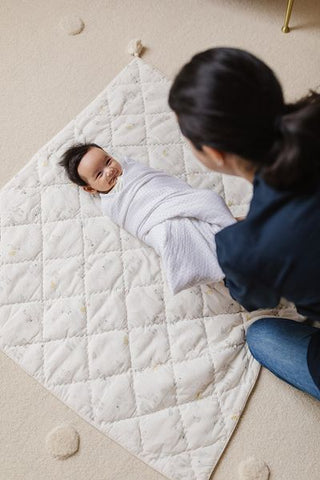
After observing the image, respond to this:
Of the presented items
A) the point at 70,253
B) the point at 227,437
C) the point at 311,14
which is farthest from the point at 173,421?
the point at 311,14

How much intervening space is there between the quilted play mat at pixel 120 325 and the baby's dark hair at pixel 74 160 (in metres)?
0.05

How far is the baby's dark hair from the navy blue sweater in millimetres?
544

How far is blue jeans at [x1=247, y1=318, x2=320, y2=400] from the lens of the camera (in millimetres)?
1127

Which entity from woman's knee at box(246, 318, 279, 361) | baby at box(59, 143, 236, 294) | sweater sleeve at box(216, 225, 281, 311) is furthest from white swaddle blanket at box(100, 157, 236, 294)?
sweater sleeve at box(216, 225, 281, 311)

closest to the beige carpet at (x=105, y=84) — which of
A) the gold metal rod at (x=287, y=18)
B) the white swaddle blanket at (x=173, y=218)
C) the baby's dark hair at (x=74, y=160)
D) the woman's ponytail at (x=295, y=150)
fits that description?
the gold metal rod at (x=287, y=18)

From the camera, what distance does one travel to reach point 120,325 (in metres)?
1.27

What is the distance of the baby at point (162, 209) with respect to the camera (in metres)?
1.22

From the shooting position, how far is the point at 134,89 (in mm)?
1541

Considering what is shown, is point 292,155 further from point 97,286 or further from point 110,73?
point 110,73

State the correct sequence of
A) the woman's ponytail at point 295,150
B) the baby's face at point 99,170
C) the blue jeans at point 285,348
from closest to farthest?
1. the woman's ponytail at point 295,150
2. the blue jeans at point 285,348
3. the baby's face at point 99,170

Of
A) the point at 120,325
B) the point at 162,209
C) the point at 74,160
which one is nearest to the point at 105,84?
the point at 74,160

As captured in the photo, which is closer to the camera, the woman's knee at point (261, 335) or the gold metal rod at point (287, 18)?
the woman's knee at point (261, 335)

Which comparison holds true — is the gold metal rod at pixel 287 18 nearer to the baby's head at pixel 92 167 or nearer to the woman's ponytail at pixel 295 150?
the baby's head at pixel 92 167

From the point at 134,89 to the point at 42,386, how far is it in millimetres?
881
